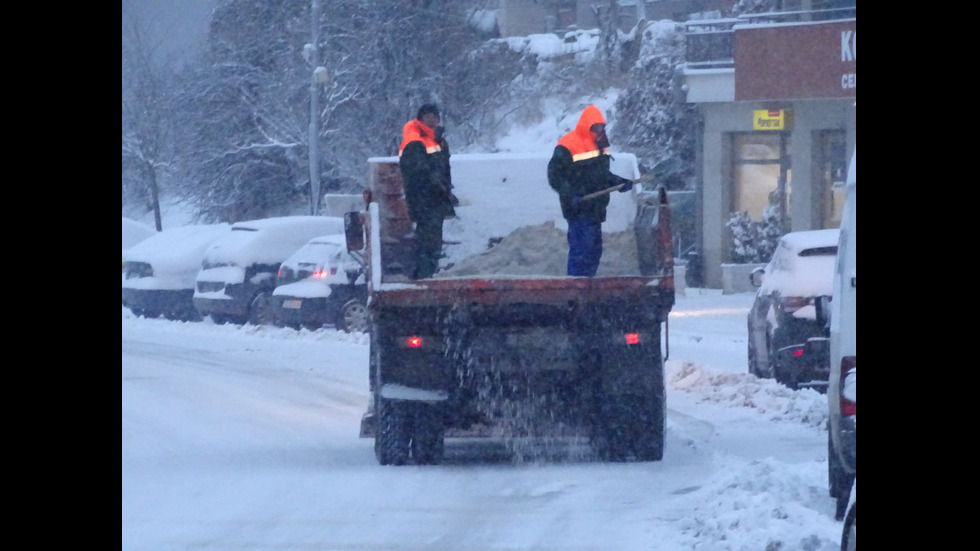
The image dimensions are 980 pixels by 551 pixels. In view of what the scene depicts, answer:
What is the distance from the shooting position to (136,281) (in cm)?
2227

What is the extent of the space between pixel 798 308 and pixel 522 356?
11.7ft

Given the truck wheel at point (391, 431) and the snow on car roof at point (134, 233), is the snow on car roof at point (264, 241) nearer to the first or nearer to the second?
A: the snow on car roof at point (134, 233)

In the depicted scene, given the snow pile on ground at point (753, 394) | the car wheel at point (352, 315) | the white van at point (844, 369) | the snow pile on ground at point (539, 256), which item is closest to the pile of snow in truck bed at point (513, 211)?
the snow pile on ground at point (539, 256)

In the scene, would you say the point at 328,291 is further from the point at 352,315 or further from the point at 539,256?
the point at 539,256

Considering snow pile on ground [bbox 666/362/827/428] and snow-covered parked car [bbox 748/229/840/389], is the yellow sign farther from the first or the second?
snow-covered parked car [bbox 748/229/840/389]

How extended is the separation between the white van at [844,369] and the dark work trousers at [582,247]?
9.85ft

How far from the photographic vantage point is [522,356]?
29.7ft

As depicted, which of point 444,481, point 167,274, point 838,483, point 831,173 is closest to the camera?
point 838,483

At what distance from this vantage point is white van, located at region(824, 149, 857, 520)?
6684 mm

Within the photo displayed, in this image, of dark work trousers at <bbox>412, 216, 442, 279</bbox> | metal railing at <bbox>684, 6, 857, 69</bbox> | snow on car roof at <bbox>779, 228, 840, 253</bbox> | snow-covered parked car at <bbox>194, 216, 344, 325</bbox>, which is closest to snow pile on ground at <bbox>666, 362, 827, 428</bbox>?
snow on car roof at <bbox>779, 228, 840, 253</bbox>

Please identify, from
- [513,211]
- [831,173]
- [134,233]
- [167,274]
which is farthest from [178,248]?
[831,173]

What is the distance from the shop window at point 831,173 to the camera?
89.6 feet
